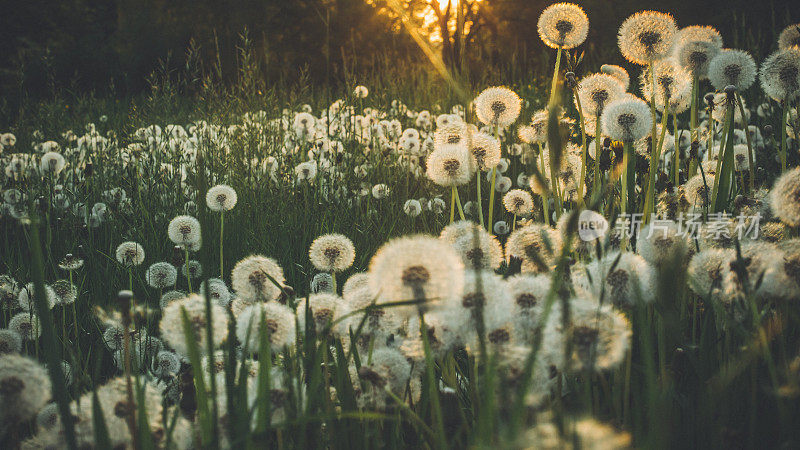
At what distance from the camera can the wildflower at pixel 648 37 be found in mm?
2080

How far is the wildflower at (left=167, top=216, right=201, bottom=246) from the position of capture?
2117 mm

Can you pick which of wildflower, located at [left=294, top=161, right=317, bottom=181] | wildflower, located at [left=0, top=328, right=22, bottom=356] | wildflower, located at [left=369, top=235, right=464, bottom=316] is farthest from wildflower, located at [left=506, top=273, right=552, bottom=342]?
wildflower, located at [left=294, top=161, right=317, bottom=181]

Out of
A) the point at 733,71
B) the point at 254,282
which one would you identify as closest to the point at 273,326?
the point at 254,282

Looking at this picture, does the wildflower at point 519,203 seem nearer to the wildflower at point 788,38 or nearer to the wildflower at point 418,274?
the wildflower at point 788,38

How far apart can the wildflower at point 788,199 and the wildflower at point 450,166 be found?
2.56 ft

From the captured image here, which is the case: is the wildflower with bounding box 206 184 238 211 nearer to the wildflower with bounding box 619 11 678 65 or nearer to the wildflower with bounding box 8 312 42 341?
the wildflower with bounding box 8 312 42 341

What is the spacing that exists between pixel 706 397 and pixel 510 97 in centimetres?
139

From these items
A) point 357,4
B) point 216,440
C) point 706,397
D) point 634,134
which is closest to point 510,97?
point 634,134

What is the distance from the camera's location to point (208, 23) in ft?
64.7

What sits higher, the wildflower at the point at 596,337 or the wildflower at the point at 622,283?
the wildflower at the point at 622,283

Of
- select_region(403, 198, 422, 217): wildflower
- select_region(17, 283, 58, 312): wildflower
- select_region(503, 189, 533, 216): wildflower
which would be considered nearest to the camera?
select_region(17, 283, 58, 312): wildflower

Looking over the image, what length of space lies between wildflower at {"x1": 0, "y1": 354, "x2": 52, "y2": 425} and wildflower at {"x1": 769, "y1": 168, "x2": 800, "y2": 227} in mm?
1401

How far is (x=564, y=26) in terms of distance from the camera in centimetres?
214

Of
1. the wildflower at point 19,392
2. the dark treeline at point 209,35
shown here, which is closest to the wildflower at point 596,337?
the wildflower at point 19,392
